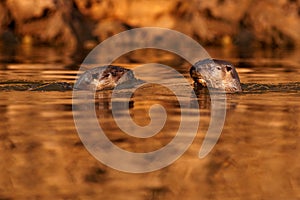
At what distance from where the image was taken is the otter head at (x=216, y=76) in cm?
1089

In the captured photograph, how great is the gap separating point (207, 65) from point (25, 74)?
3.38 meters

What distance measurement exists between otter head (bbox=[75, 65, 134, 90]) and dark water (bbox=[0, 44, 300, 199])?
0.28m

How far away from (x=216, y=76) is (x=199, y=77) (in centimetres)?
25

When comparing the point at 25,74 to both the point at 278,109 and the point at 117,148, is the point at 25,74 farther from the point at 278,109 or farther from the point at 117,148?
the point at 117,148

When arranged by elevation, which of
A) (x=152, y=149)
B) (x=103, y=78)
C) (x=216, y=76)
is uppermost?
(x=103, y=78)

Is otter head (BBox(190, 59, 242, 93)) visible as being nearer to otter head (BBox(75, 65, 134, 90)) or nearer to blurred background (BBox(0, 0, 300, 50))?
otter head (BBox(75, 65, 134, 90))

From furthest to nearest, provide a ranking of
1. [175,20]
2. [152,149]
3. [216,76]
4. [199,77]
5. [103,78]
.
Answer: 1. [175,20]
2. [199,77]
3. [216,76]
4. [103,78]
5. [152,149]

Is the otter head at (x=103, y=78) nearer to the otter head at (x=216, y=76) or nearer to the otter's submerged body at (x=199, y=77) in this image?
the otter's submerged body at (x=199, y=77)

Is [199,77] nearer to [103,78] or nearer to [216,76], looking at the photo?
[216,76]

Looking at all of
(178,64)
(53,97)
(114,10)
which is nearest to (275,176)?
(53,97)

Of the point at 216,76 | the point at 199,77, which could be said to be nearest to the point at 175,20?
the point at 199,77

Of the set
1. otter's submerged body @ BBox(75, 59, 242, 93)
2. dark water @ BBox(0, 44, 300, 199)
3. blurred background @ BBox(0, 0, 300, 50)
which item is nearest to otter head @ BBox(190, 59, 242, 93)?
otter's submerged body @ BBox(75, 59, 242, 93)

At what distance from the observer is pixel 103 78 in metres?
11.0

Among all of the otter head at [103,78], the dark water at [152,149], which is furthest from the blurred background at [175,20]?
the otter head at [103,78]
